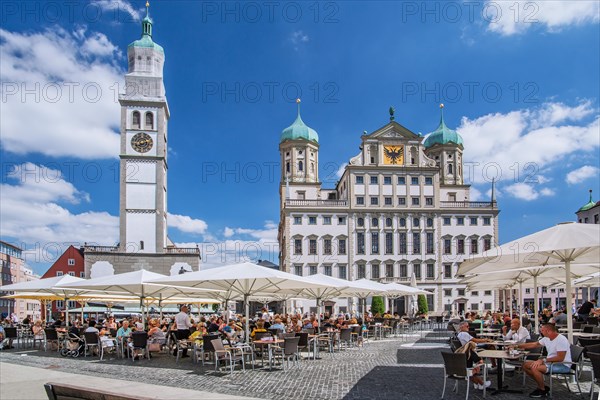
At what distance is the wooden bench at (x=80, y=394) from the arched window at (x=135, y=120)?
167ft

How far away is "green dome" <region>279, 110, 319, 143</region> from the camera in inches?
2825

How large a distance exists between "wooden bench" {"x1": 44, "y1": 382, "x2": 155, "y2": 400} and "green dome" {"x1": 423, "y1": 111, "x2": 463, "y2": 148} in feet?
237

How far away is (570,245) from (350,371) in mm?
5951

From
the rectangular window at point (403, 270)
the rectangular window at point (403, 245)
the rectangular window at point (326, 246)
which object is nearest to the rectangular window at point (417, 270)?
the rectangular window at point (403, 270)

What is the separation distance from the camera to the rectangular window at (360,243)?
A: 61844 millimetres

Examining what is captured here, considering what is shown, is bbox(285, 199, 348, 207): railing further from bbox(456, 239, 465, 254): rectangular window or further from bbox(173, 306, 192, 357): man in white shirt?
bbox(173, 306, 192, 357): man in white shirt

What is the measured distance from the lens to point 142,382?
1159 cm

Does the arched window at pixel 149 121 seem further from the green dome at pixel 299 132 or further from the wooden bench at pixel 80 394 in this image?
the wooden bench at pixel 80 394

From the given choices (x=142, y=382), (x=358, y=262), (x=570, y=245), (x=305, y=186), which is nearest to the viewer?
(x=570, y=245)

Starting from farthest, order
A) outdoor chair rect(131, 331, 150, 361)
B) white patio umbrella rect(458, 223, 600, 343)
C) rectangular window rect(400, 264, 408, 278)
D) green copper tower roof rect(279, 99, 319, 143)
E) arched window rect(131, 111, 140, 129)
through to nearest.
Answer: green copper tower roof rect(279, 99, 319, 143) → rectangular window rect(400, 264, 408, 278) → arched window rect(131, 111, 140, 129) → outdoor chair rect(131, 331, 150, 361) → white patio umbrella rect(458, 223, 600, 343)

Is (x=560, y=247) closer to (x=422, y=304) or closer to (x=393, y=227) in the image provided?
(x=422, y=304)

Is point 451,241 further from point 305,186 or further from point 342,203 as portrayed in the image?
point 305,186

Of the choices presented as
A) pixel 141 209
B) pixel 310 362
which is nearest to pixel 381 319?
pixel 310 362

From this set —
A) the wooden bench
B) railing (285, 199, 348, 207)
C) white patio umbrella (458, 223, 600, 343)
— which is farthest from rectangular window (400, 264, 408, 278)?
the wooden bench
